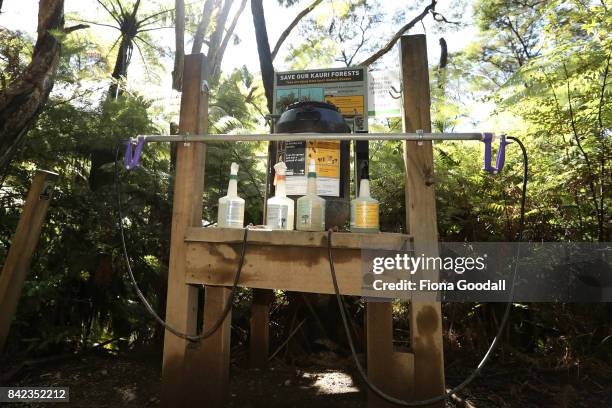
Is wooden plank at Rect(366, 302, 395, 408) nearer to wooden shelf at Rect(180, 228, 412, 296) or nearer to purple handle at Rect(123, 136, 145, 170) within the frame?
wooden shelf at Rect(180, 228, 412, 296)

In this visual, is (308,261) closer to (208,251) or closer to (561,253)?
(208,251)

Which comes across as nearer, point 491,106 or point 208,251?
point 208,251

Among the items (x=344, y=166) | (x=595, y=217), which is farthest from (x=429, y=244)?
(x=595, y=217)

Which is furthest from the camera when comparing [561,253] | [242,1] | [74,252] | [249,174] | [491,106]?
[242,1]

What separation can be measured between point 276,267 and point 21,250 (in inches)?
73.2

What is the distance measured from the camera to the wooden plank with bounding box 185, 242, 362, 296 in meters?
1.72

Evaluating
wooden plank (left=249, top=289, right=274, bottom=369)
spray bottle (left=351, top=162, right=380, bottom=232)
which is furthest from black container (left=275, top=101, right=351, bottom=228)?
wooden plank (left=249, top=289, right=274, bottom=369)

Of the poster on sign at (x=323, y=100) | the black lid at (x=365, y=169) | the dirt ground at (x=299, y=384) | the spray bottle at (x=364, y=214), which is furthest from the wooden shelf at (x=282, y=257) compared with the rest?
the dirt ground at (x=299, y=384)

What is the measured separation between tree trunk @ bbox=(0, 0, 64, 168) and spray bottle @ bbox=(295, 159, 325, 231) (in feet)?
9.82

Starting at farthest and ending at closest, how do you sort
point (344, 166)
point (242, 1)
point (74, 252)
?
point (242, 1)
point (74, 252)
point (344, 166)

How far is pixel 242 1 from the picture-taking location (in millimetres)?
9312

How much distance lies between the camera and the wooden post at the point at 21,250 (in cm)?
235

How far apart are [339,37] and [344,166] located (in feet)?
38.6

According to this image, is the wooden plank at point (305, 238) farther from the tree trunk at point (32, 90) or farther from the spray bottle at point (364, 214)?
the tree trunk at point (32, 90)
